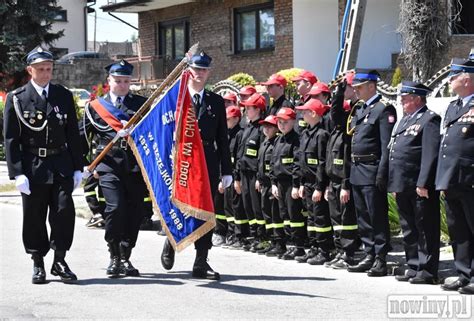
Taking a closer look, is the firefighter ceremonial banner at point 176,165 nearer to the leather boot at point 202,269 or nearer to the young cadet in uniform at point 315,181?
the leather boot at point 202,269

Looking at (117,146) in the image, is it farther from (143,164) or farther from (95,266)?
(95,266)

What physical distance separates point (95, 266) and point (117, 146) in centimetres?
155

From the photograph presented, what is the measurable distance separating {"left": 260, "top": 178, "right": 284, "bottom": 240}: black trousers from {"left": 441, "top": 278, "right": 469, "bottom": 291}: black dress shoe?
121 inches

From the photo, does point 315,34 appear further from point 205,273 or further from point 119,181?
point 205,273

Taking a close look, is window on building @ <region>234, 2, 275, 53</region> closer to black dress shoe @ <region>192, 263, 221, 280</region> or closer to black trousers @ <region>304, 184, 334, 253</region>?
black trousers @ <region>304, 184, 334, 253</region>

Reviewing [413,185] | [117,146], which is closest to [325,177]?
[413,185]

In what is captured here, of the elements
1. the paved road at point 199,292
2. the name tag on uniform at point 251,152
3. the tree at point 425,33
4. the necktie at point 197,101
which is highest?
the tree at point 425,33

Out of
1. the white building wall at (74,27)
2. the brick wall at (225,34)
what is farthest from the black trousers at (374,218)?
the white building wall at (74,27)

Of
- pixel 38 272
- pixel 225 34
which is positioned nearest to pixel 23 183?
pixel 38 272

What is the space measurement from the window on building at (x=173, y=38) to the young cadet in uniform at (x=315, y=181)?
20616mm

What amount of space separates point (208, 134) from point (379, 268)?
7.52ft

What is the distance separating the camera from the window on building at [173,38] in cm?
3136

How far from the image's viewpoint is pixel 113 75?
33.1ft

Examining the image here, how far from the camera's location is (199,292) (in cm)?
895
